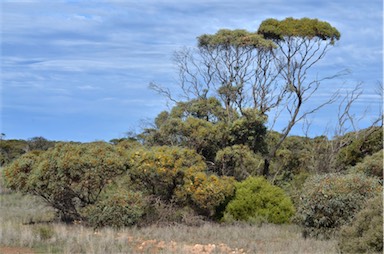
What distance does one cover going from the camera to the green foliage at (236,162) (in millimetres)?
25047

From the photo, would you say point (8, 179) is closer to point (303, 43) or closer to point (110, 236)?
point (110, 236)

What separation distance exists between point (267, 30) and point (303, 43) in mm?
2019

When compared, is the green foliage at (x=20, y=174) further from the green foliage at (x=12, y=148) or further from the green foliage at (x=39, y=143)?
the green foliage at (x=12, y=148)

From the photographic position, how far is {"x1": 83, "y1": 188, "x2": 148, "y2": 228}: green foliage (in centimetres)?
1886

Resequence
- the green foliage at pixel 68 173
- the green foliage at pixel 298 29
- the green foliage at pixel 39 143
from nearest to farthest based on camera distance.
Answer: the green foliage at pixel 68 173, the green foliage at pixel 298 29, the green foliage at pixel 39 143

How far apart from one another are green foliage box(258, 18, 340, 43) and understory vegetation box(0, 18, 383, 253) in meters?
0.06

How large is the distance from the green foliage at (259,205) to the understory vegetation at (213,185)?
4 cm

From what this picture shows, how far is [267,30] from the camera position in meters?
29.2

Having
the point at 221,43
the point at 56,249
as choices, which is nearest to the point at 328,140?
the point at 221,43

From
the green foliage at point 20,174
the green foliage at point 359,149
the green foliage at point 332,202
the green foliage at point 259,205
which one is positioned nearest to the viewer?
the green foliage at point 332,202

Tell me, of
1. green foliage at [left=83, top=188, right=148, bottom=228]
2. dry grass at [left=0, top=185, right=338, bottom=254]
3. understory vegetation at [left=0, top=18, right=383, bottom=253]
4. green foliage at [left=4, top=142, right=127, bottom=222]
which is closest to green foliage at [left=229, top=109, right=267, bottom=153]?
understory vegetation at [left=0, top=18, right=383, bottom=253]

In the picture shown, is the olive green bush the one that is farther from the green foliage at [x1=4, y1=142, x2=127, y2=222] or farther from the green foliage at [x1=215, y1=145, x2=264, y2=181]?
the green foliage at [x1=215, y1=145, x2=264, y2=181]

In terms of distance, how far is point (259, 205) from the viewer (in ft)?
71.5

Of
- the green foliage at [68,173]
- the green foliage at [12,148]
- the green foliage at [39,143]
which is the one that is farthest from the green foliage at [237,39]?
the green foliage at [12,148]
